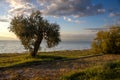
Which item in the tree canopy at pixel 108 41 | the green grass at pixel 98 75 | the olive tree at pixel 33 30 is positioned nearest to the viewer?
the green grass at pixel 98 75

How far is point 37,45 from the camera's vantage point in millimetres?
36188

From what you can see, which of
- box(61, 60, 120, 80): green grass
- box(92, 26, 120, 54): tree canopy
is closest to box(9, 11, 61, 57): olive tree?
box(92, 26, 120, 54): tree canopy

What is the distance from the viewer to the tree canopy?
39.0 m

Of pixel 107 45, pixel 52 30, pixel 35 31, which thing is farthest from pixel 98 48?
pixel 35 31

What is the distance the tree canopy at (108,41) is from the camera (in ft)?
128

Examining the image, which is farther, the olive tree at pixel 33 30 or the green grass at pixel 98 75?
Result: the olive tree at pixel 33 30

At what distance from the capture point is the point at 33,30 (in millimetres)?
35281

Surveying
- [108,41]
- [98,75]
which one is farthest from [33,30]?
[98,75]

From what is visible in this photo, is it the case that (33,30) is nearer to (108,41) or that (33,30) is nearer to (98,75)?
(108,41)

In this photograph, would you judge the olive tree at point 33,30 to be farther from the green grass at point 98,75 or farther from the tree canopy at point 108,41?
the green grass at point 98,75

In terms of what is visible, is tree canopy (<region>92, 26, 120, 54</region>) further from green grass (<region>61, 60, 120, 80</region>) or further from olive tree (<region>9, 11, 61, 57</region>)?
green grass (<region>61, 60, 120, 80</region>)

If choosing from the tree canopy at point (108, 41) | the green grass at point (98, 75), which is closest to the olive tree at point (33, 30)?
the tree canopy at point (108, 41)

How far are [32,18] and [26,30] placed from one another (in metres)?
2.33

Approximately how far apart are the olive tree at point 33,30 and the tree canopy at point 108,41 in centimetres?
799
